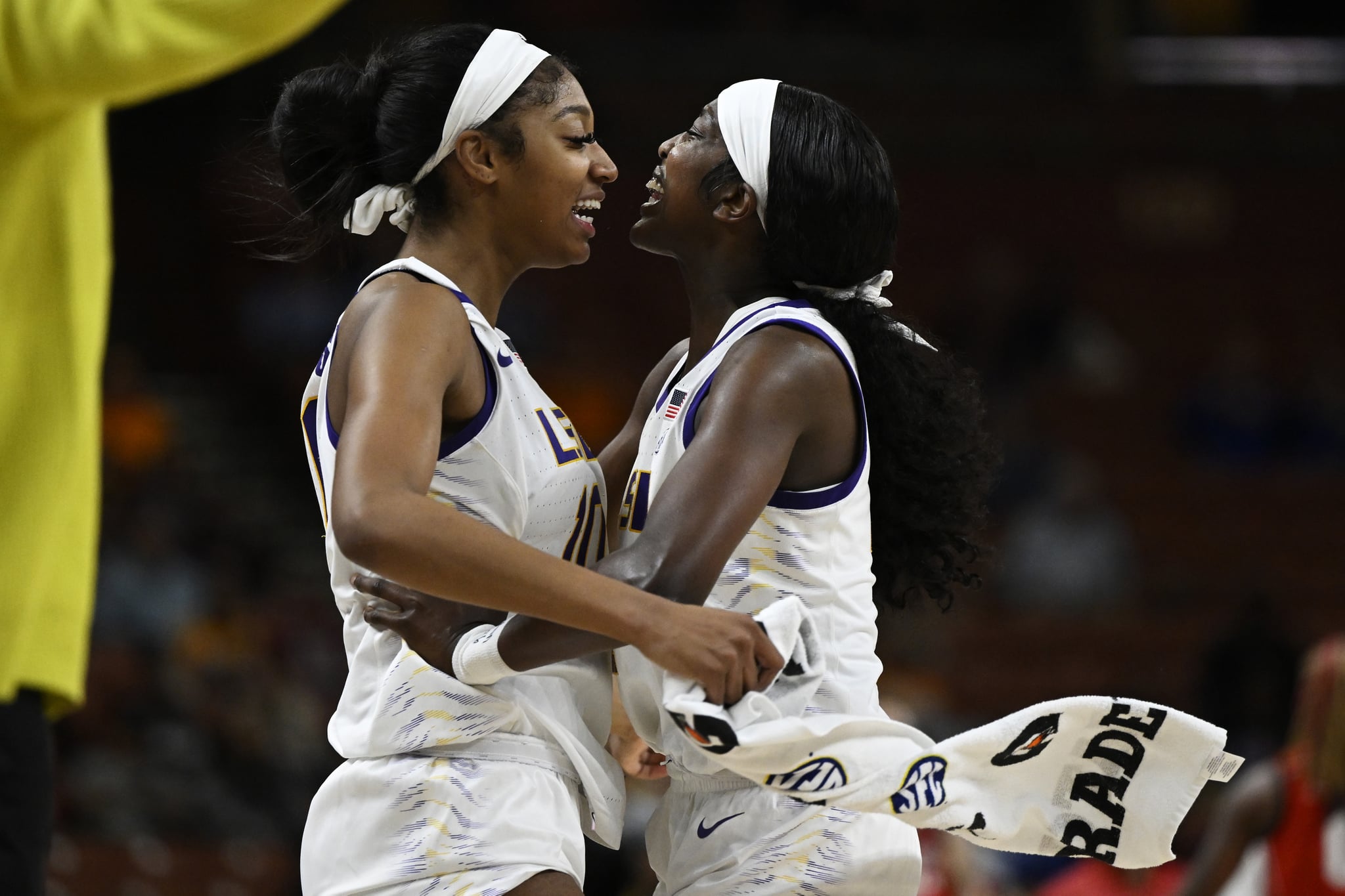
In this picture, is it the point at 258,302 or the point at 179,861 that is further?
the point at 258,302

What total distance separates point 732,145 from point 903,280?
1066cm

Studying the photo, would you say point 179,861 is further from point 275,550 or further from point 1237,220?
point 1237,220

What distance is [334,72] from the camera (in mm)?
2996

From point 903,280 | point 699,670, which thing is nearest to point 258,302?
point 903,280

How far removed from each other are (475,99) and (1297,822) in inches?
152

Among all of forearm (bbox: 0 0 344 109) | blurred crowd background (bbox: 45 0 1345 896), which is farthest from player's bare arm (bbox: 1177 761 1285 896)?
forearm (bbox: 0 0 344 109)

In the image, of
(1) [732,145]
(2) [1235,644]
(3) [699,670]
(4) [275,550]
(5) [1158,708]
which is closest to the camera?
(3) [699,670]

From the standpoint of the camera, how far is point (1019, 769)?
8.55ft

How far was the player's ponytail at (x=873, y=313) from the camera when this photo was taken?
2863mm

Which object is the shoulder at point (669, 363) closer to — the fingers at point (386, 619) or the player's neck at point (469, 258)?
the player's neck at point (469, 258)

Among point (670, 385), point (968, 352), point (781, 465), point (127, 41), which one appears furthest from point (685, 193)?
point (968, 352)

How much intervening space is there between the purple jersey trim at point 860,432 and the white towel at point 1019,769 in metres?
0.22

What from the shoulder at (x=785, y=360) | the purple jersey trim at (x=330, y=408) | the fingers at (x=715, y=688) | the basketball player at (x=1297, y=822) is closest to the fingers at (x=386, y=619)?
the purple jersey trim at (x=330, y=408)

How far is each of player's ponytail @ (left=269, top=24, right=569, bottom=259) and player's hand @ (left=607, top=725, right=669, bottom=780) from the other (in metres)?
1.01
